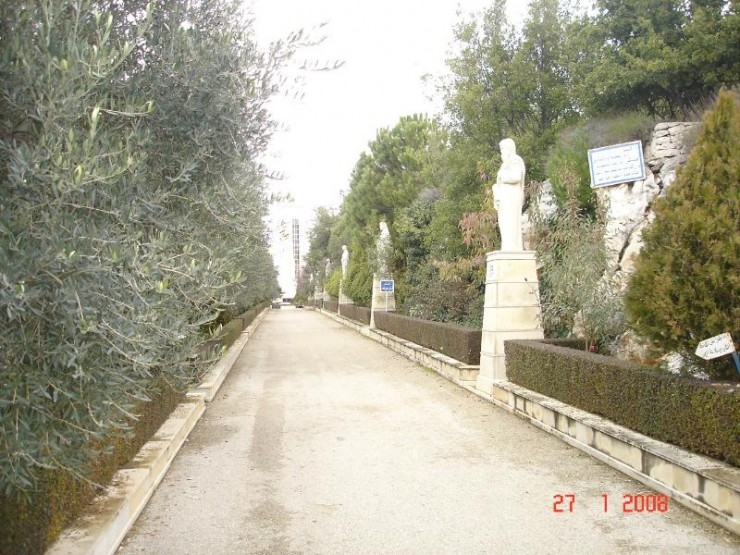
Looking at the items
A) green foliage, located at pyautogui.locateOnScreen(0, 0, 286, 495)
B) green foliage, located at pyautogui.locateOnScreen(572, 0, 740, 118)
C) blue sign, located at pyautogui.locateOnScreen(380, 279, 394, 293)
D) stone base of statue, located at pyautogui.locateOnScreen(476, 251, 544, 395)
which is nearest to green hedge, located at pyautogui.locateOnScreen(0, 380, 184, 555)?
green foliage, located at pyautogui.locateOnScreen(0, 0, 286, 495)

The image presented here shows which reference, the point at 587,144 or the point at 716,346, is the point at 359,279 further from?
the point at 716,346

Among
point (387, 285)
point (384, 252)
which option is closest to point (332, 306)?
point (384, 252)

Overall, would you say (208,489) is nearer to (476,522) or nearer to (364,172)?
(476,522)

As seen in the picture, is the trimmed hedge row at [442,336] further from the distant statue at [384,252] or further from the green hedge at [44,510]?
the green hedge at [44,510]

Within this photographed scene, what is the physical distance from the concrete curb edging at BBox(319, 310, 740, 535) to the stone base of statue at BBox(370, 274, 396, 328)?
47.3 feet

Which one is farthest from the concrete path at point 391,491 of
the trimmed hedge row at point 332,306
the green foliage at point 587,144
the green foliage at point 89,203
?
the trimmed hedge row at point 332,306

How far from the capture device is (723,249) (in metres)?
4.65

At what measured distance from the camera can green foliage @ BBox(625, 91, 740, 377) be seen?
466 centimetres

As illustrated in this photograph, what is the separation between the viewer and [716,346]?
450 cm

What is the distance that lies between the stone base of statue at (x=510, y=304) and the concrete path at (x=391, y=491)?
81 cm

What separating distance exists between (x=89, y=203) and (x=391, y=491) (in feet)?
11.8

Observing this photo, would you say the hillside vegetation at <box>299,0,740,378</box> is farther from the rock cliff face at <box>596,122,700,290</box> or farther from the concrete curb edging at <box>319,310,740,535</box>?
the concrete curb edging at <box>319,310,740,535</box>

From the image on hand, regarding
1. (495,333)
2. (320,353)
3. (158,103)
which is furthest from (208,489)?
(320,353)

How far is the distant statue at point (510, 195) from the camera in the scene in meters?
9.42
